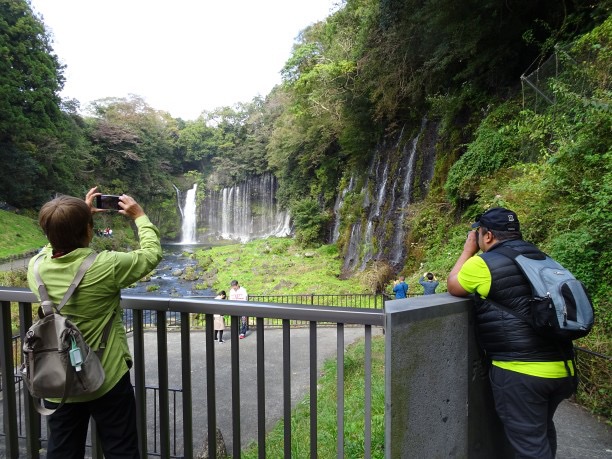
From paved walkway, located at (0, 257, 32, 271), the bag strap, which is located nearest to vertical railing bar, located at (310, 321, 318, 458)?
the bag strap

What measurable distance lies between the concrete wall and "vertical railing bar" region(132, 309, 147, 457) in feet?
4.35

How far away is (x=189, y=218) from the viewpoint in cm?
5159

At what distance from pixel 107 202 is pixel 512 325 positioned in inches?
87.1

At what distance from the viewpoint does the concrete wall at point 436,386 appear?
176 cm

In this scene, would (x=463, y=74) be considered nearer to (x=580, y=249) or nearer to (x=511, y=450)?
(x=580, y=249)

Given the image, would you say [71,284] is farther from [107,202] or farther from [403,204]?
[403,204]

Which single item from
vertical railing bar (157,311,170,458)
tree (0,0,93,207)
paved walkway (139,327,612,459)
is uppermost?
tree (0,0,93,207)

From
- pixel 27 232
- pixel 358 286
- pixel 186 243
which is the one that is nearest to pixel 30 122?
pixel 27 232

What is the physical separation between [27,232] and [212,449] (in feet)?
98.5

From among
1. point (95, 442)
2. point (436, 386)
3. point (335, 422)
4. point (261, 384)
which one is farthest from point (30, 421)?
point (335, 422)

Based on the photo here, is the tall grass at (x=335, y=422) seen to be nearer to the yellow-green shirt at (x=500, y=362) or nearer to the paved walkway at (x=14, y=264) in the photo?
the yellow-green shirt at (x=500, y=362)

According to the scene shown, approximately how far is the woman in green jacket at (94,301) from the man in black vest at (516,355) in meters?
1.69

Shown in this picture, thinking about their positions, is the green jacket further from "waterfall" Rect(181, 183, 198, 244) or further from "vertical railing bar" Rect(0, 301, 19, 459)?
"waterfall" Rect(181, 183, 198, 244)

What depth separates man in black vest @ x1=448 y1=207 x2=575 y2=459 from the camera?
210 centimetres
